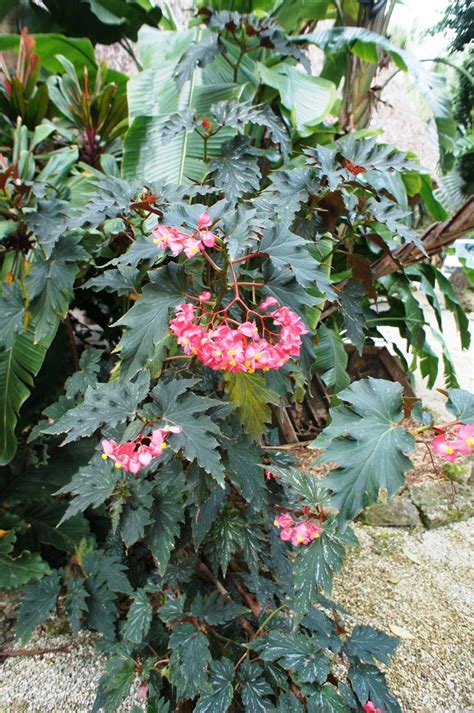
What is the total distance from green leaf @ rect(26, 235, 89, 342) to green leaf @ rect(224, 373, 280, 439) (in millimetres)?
326

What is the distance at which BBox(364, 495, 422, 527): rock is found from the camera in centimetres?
139

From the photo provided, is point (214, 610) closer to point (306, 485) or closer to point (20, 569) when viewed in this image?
point (306, 485)

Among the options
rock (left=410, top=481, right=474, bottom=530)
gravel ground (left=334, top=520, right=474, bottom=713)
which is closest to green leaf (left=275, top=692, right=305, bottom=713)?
gravel ground (left=334, top=520, right=474, bottom=713)

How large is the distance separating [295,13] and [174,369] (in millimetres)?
1551

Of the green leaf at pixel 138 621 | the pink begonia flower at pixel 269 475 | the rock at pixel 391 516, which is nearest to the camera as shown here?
the green leaf at pixel 138 621

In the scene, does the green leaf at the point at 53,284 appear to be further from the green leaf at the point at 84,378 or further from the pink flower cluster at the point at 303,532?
the pink flower cluster at the point at 303,532

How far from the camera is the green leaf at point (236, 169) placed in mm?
814

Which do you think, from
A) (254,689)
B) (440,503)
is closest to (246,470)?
(254,689)

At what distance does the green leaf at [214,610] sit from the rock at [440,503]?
89 centimetres

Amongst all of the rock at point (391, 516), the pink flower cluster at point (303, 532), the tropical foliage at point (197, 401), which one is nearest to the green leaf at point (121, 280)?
the tropical foliage at point (197, 401)

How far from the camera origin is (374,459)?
0.49 meters

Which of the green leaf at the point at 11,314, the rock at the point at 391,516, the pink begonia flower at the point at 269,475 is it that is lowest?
the rock at the point at 391,516

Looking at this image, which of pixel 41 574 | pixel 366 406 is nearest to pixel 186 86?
pixel 366 406

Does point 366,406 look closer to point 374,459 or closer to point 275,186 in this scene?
point 374,459
